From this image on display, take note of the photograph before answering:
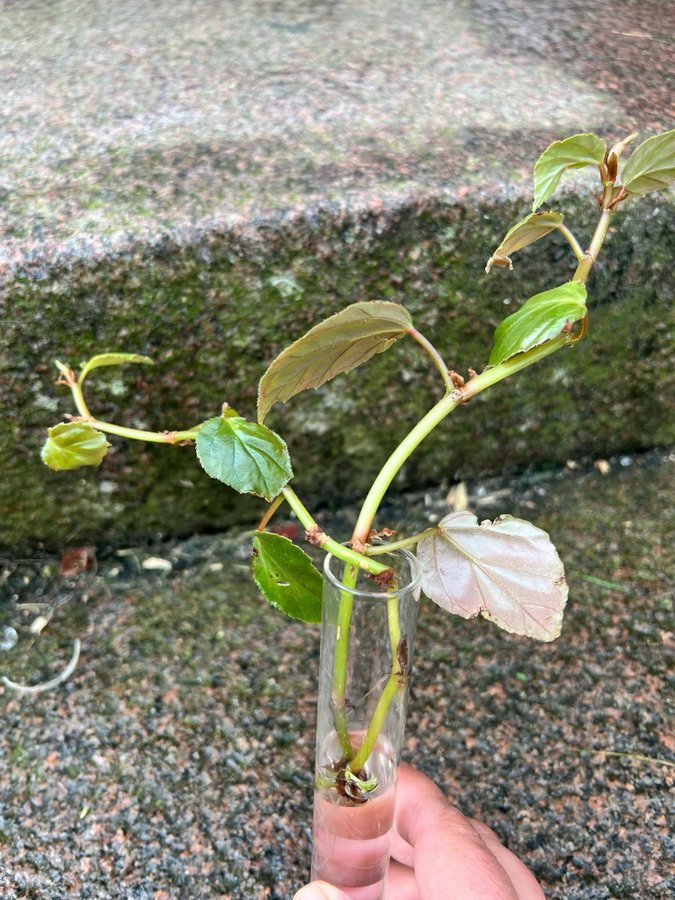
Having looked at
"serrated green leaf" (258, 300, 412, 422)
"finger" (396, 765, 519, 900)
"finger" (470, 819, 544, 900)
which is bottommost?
"finger" (470, 819, 544, 900)

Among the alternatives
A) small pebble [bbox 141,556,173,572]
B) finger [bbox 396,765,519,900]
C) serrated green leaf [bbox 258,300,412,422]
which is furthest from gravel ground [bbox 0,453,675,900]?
serrated green leaf [bbox 258,300,412,422]

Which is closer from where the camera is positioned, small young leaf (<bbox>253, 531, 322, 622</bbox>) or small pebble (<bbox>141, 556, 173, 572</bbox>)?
small young leaf (<bbox>253, 531, 322, 622</bbox>)

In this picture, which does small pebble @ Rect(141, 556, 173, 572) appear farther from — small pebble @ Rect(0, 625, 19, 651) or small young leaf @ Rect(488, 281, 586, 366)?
small young leaf @ Rect(488, 281, 586, 366)

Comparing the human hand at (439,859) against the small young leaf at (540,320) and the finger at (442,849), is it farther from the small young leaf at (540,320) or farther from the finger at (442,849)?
the small young leaf at (540,320)

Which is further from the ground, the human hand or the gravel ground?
the human hand

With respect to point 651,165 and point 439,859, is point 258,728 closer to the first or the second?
point 439,859

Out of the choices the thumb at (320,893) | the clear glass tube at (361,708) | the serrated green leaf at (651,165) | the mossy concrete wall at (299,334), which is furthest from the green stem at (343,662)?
the mossy concrete wall at (299,334)

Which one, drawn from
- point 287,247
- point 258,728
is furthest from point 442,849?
point 287,247
